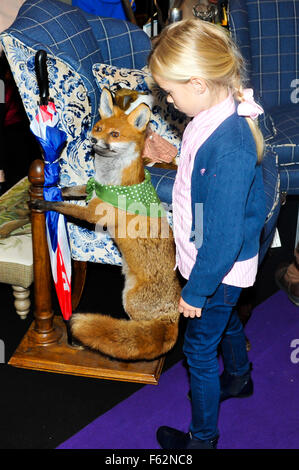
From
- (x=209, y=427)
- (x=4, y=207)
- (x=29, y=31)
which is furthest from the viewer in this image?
(x=4, y=207)

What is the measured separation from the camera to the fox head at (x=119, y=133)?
193cm

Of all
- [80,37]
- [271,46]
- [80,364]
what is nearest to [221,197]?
[80,364]

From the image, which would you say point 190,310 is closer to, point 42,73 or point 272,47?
point 42,73

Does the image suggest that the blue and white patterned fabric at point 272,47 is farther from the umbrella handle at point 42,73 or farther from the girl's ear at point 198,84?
the girl's ear at point 198,84

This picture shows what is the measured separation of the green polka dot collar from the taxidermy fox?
0.01 m

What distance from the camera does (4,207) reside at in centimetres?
274

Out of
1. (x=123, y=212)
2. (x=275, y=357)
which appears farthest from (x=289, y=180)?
(x=123, y=212)

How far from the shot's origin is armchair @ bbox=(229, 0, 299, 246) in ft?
12.0

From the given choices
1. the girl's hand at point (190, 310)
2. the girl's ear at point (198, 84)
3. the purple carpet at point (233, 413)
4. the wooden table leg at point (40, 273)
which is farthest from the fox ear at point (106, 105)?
the purple carpet at point (233, 413)

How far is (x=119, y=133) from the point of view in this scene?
1.93m

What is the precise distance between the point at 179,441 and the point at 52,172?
1.10 metres

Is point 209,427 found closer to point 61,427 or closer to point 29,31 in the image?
point 61,427

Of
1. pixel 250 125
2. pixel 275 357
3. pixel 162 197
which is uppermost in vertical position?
pixel 250 125

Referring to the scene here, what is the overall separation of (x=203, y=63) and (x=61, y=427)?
4.75ft
